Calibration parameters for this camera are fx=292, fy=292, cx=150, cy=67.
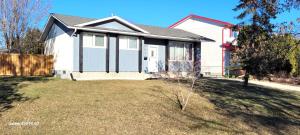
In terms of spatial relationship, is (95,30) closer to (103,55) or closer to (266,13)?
(103,55)

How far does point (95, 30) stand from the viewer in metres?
17.8

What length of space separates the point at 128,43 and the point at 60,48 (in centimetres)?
473

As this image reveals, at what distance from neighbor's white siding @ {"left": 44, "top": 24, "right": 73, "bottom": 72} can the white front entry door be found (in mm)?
5944

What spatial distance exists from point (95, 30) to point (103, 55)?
1762 mm

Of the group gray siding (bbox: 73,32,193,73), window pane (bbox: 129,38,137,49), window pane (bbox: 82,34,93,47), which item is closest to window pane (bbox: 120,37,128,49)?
gray siding (bbox: 73,32,193,73)

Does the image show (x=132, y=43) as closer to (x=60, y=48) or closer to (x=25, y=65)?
(x=60, y=48)

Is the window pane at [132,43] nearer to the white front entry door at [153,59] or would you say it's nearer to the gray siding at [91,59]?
the white front entry door at [153,59]

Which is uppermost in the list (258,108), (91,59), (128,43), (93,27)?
(93,27)

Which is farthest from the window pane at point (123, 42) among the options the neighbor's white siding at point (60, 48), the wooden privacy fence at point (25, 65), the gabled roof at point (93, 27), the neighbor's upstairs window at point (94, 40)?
the wooden privacy fence at point (25, 65)

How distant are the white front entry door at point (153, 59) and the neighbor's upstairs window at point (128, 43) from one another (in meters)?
1.69

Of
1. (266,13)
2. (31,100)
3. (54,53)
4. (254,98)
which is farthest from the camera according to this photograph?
(54,53)

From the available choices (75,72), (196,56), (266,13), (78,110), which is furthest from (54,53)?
(266,13)

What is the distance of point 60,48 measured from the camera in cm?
2012

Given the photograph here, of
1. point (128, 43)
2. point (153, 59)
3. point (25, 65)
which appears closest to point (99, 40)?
point (128, 43)
